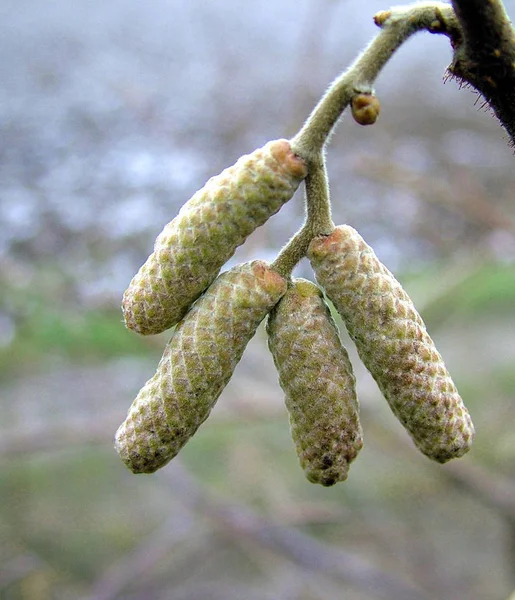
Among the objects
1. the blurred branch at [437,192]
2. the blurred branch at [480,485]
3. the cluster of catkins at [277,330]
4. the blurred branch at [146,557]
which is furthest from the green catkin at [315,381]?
the blurred branch at [437,192]

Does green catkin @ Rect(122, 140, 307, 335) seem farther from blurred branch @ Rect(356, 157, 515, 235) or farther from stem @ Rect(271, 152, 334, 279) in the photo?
blurred branch @ Rect(356, 157, 515, 235)

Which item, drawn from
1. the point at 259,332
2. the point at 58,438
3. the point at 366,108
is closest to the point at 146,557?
the point at 58,438

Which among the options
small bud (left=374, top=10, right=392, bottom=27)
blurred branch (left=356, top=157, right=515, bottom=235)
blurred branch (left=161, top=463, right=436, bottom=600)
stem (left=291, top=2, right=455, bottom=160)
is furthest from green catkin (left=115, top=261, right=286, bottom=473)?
blurred branch (left=356, top=157, right=515, bottom=235)

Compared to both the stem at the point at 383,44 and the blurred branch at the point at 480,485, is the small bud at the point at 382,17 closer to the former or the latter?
the stem at the point at 383,44

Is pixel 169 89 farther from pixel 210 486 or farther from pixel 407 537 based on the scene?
pixel 407 537

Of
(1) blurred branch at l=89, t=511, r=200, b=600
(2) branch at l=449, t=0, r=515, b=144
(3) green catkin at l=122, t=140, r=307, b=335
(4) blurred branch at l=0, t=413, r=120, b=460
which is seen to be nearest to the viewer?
(2) branch at l=449, t=0, r=515, b=144

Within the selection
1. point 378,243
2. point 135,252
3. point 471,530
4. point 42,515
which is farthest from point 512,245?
point 42,515
